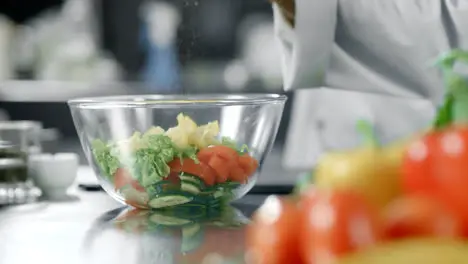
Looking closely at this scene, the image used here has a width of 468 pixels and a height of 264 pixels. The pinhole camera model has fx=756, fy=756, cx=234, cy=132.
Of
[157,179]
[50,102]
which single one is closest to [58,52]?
[50,102]

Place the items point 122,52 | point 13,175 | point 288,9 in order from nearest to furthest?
point 13,175
point 288,9
point 122,52

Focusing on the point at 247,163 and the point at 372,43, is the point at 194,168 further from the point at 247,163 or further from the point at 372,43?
the point at 372,43

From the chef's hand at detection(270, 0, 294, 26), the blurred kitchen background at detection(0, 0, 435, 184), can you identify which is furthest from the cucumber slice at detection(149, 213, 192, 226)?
the blurred kitchen background at detection(0, 0, 435, 184)

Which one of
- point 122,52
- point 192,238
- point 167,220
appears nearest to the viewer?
point 192,238

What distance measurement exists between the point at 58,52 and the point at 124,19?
11.9 inches

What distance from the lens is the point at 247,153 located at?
3.43 ft

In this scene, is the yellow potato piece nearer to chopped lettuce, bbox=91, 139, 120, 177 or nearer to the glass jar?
chopped lettuce, bbox=91, 139, 120, 177

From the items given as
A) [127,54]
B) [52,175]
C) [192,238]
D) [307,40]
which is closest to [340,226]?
[192,238]

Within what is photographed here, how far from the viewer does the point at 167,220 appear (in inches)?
36.8

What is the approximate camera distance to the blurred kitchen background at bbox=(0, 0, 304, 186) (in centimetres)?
301

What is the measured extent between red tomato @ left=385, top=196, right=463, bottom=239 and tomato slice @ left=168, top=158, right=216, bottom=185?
0.51 meters

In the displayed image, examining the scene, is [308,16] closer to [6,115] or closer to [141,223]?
[141,223]

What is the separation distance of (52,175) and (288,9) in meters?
0.60

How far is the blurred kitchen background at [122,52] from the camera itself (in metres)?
3.01
